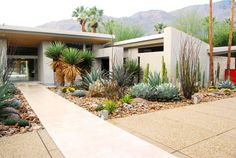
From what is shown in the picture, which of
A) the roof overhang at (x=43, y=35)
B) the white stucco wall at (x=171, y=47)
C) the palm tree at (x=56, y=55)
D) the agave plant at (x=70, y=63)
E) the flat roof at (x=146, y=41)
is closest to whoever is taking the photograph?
the white stucco wall at (x=171, y=47)

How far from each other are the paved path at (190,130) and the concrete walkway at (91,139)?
348mm

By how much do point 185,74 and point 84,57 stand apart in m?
6.70

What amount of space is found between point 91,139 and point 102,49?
14.0 meters

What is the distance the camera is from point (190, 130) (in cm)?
494

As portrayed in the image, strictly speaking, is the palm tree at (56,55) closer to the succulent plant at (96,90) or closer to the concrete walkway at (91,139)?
the succulent plant at (96,90)

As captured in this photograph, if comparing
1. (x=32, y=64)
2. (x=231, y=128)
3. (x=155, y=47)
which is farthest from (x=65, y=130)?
(x=32, y=64)

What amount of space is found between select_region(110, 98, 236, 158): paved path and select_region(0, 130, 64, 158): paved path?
1.86 meters

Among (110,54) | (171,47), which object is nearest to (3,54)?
(110,54)

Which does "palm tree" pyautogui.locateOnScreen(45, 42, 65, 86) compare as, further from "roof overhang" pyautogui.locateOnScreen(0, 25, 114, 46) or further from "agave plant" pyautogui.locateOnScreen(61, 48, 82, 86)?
"roof overhang" pyautogui.locateOnScreen(0, 25, 114, 46)

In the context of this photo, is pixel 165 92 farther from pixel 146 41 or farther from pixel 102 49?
pixel 102 49

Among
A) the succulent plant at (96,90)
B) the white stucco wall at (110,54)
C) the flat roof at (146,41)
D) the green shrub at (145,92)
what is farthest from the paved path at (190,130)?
the flat roof at (146,41)

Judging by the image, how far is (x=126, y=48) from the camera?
1770cm

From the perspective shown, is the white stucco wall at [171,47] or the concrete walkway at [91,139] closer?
the concrete walkway at [91,139]

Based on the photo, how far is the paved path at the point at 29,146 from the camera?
3633mm
